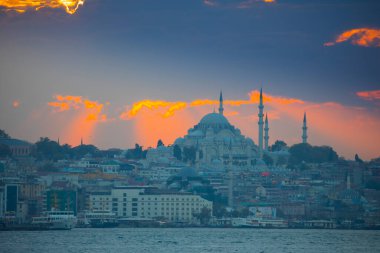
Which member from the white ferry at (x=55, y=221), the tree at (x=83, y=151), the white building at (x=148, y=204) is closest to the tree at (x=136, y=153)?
the tree at (x=83, y=151)

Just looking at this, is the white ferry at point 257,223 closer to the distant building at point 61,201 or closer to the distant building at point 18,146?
the distant building at point 61,201

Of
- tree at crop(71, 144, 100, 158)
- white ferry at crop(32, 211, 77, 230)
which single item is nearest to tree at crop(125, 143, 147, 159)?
tree at crop(71, 144, 100, 158)

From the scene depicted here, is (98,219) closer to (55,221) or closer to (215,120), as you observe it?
(55,221)

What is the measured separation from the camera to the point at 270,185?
13088 cm

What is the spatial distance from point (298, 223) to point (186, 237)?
25.2m

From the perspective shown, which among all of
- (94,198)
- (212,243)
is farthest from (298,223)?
(212,243)

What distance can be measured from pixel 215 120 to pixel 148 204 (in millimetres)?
45768

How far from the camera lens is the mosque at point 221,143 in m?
147

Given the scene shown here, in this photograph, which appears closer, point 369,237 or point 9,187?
point 369,237

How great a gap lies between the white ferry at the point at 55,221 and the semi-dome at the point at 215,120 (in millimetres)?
55462

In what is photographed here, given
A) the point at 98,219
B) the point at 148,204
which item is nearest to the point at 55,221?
the point at 98,219

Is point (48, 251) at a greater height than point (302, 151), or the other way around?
point (302, 151)

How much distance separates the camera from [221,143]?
149375 mm

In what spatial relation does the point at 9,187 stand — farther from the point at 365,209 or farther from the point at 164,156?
the point at 164,156
